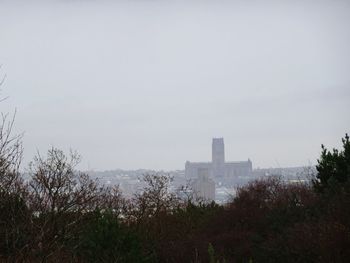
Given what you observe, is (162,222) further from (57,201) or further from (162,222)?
(57,201)

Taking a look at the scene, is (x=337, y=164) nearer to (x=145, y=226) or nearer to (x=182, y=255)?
(x=182, y=255)

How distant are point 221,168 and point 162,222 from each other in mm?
97759

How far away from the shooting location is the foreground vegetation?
10266mm

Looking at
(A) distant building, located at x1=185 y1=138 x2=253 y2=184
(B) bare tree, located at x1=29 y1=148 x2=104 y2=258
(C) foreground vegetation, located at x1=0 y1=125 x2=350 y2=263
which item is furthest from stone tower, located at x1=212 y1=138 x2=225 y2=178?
(B) bare tree, located at x1=29 y1=148 x2=104 y2=258

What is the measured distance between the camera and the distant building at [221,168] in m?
99.8

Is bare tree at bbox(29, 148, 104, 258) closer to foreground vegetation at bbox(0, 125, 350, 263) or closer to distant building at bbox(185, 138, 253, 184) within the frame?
foreground vegetation at bbox(0, 125, 350, 263)

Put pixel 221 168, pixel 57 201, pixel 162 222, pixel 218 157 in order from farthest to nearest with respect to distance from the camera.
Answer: pixel 218 157
pixel 221 168
pixel 162 222
pixel 57 201

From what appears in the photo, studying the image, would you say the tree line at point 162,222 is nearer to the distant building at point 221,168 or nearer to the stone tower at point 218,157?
the distant building at point 221,168

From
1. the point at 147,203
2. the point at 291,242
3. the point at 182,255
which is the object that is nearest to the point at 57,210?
the point at 182,255

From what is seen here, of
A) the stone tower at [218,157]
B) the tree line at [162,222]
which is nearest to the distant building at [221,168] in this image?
the stone tower at [218,157]

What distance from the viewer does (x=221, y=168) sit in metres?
→ 120

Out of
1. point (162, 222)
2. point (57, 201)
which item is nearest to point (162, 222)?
point (162, 222)

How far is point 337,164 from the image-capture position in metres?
17.4

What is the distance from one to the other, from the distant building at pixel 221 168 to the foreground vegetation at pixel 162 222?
6892cm
